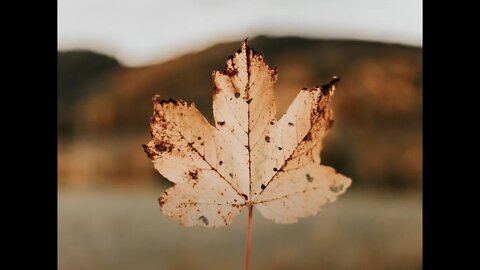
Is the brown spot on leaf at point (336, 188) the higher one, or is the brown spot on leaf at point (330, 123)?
the brown spot on leaf at point (330, 123)

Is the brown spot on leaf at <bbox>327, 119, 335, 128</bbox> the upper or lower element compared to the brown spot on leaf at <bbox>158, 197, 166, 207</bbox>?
upper

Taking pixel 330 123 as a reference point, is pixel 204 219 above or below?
below

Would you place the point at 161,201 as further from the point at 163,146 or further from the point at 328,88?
the point at 328,88

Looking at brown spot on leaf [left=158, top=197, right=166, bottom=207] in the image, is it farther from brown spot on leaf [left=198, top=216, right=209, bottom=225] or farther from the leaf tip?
the leaf tip

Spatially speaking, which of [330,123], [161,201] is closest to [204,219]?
[161,201]

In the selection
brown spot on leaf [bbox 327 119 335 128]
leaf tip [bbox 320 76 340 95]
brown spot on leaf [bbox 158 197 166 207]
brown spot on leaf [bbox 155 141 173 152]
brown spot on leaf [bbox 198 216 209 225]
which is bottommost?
brown spot on leaf [bbox 198 216 209 225]

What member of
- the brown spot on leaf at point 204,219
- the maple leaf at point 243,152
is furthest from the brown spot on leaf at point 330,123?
the brown spot on leaf at point 204,219

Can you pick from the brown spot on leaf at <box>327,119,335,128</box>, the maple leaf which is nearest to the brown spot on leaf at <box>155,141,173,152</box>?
the maple leaf

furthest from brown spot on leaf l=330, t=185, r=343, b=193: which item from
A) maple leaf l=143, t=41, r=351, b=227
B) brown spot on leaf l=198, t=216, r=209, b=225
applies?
brown spot on leaf l=198, t=216, r=209, b=225

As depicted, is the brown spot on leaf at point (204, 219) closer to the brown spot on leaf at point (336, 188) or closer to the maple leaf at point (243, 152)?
the maple leaf at point (243, 152)
